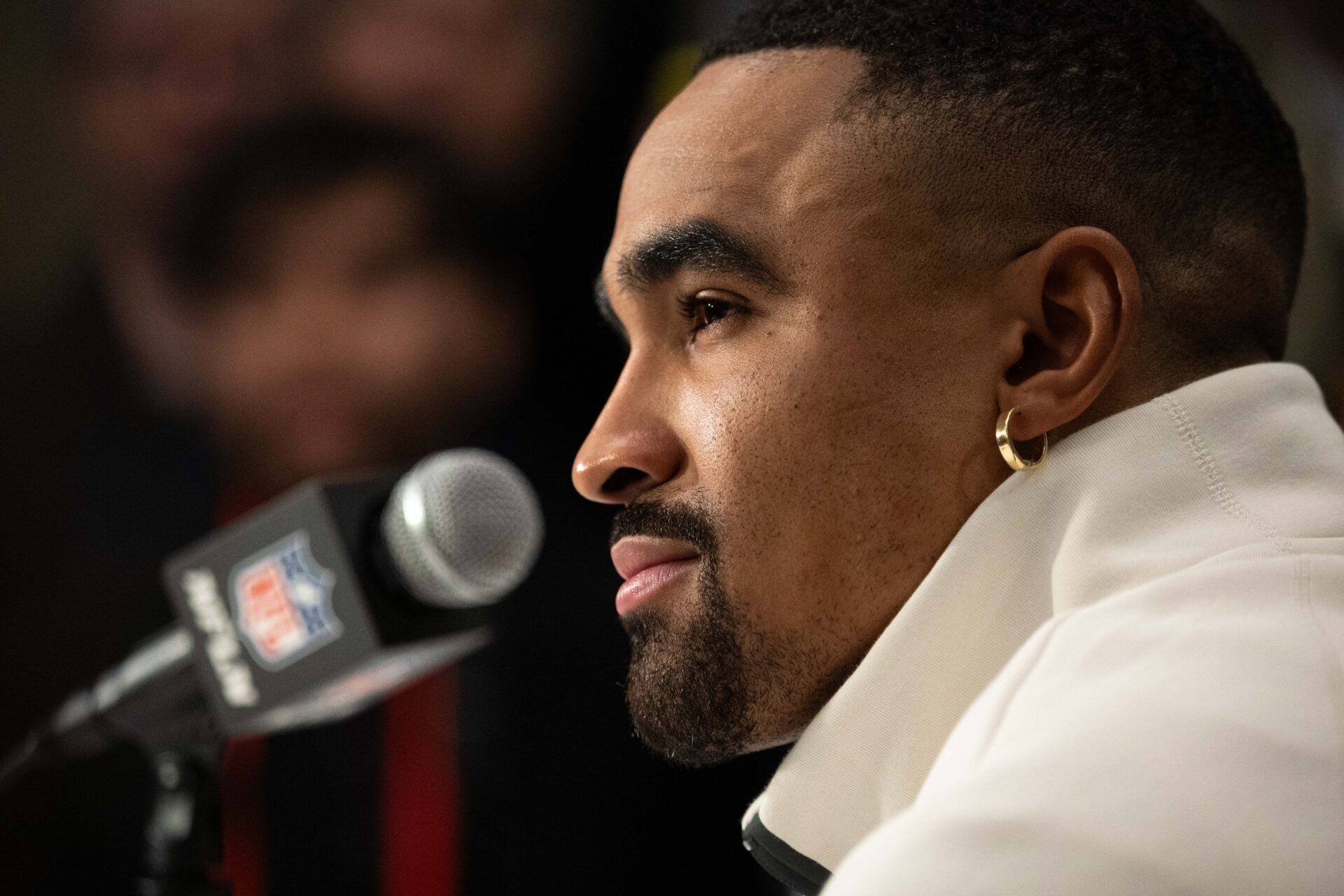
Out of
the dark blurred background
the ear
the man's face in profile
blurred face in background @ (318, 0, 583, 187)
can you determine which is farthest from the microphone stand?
blurred face in background @ (318, 0, 583, 187)

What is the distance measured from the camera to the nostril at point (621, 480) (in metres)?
1.10

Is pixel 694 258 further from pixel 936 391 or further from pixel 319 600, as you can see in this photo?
pixel 319 600

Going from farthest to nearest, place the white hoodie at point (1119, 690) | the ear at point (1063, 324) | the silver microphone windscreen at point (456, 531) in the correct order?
the silver microphone windscreen at point (456, 531) < the ear at point (1063, 324) < the white hoodie at point (1119, 690)

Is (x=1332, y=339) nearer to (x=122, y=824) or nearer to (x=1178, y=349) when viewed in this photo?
(x=1178, y=349)

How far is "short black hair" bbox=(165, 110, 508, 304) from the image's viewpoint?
7.04 ft

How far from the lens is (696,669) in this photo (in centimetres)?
102

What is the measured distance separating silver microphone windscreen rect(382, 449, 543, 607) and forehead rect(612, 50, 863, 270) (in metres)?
0.32

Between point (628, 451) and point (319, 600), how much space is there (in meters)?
0.42

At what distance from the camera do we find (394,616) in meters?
1.28

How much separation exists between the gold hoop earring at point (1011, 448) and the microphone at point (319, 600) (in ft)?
1.87

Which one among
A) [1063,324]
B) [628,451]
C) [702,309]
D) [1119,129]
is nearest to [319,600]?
[628,451]

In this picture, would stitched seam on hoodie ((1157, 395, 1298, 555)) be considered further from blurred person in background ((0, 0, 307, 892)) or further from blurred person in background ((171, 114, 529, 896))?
blurred person in background ((0, 0, 307, 892))

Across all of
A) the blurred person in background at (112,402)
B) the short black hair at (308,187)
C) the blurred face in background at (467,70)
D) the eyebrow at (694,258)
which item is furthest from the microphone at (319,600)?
the blurred face in background at (467,70)

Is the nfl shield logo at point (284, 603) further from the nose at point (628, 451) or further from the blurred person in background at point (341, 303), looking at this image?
the blurred person in background at point (341, 303)
